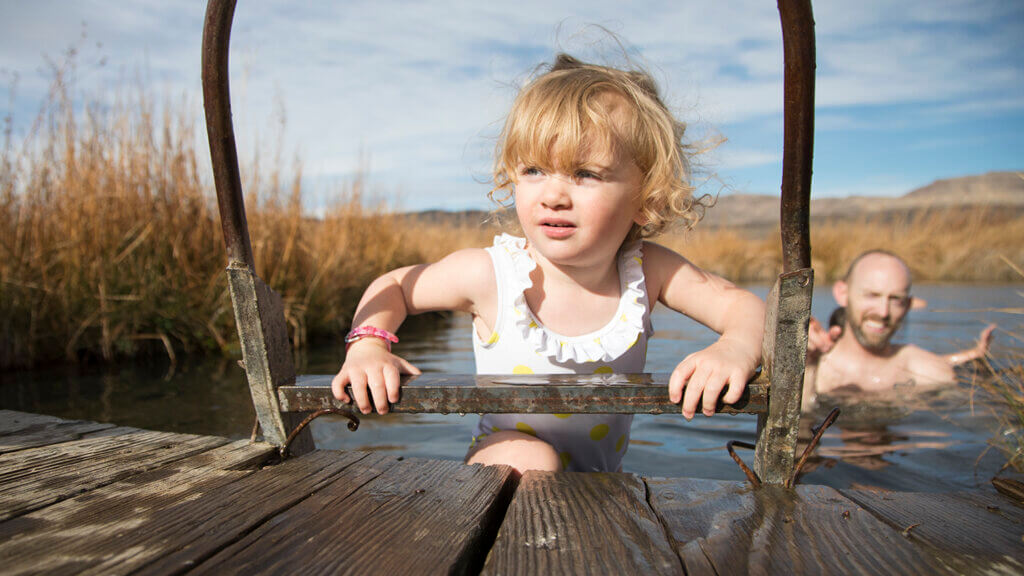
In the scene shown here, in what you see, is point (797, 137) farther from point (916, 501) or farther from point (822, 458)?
point (822, 458)

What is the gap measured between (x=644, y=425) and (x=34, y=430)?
2.90m

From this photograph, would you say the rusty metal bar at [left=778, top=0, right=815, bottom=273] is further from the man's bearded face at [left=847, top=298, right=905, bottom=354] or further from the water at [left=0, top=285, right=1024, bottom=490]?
the man's bearded face at [left=847, top=298, right=905, bottom=354]

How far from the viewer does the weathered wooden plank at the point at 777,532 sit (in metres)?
1.04

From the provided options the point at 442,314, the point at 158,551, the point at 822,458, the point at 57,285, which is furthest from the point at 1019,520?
the point at 442,314

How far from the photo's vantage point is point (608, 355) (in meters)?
2.25

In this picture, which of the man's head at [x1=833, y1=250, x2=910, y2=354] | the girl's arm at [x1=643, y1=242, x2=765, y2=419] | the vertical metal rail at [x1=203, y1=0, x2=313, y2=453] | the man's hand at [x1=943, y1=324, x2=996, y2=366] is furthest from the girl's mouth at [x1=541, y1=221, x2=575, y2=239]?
the man's head at [x1=833, y1=250, x2=910, y2=354]

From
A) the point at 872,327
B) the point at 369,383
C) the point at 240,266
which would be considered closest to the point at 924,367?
the point at 872,327

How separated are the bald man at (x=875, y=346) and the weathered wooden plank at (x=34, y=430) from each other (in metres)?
3.85

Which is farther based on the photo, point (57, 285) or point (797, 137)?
point (57, 285)

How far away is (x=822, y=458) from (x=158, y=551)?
2.85 meters

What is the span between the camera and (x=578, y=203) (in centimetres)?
206

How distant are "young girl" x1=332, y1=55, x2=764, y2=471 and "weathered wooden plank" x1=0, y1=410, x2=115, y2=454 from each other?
0.73m

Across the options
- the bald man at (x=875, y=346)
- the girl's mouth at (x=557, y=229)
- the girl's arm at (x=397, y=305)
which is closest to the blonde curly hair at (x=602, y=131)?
the girl's mouth at (x=557, y=229)

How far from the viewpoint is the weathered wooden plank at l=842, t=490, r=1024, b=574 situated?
3.50ft
